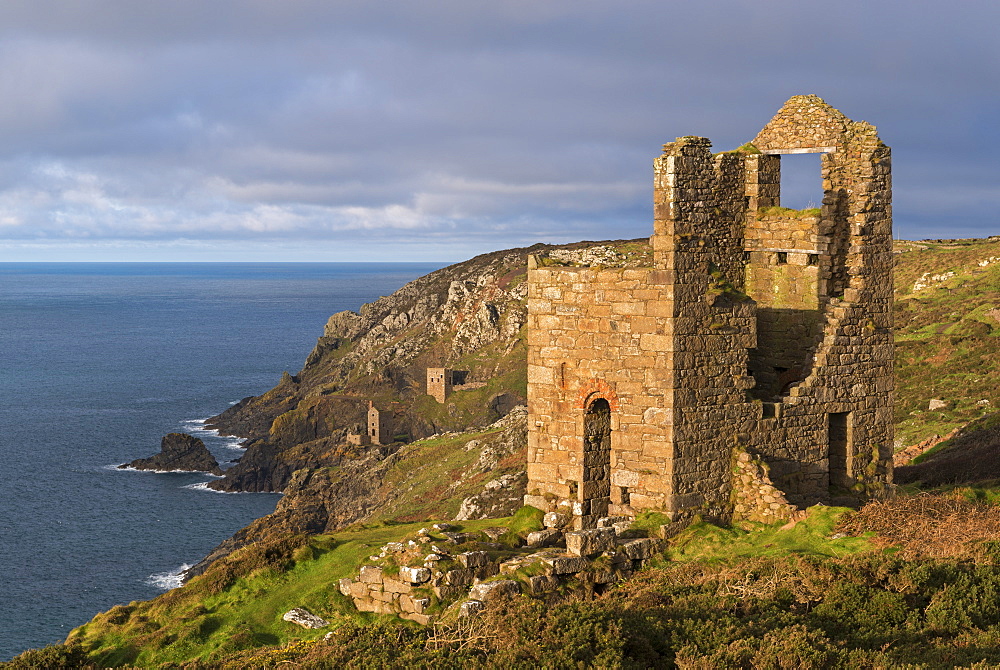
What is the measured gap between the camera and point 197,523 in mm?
74188

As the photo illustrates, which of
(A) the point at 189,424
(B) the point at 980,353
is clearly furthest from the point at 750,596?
(A) the point at 189,424

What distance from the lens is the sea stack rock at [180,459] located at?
300ft

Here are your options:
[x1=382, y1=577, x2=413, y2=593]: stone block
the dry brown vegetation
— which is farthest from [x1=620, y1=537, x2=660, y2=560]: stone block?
[x1=382, y1=577, x2=413, y2=593]: stone block

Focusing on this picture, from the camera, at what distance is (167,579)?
6047 cm

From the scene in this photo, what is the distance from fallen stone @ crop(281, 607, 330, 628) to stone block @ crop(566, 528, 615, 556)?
13.6 feet

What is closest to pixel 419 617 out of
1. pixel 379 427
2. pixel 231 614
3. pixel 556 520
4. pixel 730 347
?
pixel 231 614

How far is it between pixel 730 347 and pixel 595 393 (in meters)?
2.62

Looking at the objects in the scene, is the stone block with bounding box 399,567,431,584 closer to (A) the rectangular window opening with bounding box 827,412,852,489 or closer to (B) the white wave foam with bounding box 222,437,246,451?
(A) the rectangular window opening with bounding box 827,412,852,489

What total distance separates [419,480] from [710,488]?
147 feet

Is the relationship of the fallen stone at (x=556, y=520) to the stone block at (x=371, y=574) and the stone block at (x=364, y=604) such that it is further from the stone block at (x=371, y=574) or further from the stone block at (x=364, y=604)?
the stone block at (x=364, y=604)

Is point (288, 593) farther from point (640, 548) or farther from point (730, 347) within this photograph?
point (730, 347)

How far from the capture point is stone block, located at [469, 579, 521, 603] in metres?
14.2

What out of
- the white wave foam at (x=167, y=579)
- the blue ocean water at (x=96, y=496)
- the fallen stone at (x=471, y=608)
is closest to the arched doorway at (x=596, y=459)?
the fallen stone at (x=471, y=608)

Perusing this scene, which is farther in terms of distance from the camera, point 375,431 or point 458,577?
point 375,431
